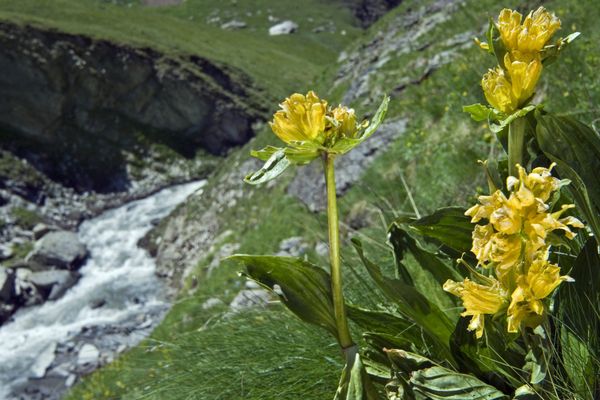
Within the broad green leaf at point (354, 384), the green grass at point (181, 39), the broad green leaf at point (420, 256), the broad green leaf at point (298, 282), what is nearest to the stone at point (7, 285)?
the green grass at point (181, 39)

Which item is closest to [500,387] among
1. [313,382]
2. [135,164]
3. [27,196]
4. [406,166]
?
[313,382]

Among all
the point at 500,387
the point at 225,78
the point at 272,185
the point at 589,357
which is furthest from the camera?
the point at 225,78

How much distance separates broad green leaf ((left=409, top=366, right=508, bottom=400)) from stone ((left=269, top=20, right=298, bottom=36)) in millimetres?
70170

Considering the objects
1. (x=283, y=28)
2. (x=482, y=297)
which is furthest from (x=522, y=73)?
(x=283, y=28)

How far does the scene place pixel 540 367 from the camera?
45.4 inches

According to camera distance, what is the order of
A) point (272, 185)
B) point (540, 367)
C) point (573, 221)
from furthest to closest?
1. point (272, 185)
2. point (540, 367)
3. point (573, 221)

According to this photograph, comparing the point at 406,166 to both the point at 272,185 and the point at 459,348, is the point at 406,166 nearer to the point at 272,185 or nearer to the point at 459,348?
the point at 459,348

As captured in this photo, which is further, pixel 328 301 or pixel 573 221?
pixel 328 301

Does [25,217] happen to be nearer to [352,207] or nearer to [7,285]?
[7,285]

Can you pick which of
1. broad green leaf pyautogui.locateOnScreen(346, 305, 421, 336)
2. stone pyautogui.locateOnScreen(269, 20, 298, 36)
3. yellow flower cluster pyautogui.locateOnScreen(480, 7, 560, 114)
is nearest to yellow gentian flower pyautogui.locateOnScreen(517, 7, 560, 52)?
yellow flower cluster pyautogui.locateOnScreen(480, 7, 560, 114)

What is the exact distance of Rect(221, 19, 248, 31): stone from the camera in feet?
238

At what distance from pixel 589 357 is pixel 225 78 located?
36.1 m

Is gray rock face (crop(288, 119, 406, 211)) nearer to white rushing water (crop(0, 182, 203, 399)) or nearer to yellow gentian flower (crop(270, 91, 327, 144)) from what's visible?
white rushing water (crop(0, 182, 203, 399))

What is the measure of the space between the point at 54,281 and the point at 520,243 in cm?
1915
